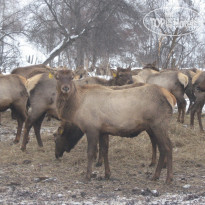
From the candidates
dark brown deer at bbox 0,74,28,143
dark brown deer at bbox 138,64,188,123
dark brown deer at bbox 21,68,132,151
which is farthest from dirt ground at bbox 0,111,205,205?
dark brown deer at bbox 138,64,188,123

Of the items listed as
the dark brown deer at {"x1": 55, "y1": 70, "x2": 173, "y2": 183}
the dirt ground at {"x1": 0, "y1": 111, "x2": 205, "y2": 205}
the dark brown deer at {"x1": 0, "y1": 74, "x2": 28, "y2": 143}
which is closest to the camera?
the dirt ground at {"x1": 0, "y1": 111, "x2": 205, "y2": 205}

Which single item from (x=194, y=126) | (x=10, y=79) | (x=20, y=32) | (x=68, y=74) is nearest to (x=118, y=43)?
(x=20, y=32)

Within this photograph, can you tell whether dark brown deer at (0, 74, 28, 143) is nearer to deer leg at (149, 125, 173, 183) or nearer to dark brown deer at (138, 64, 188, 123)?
deer leg at (149, 125, 173, 183)

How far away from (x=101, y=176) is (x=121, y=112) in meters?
1.23

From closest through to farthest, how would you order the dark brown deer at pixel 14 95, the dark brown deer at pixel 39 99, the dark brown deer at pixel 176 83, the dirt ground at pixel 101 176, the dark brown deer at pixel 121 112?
the dirt ground at pixel 101 176
the dark brown deer at pixel 121 112
the dark brown deer at pixel 39 99
the dark brown deer at pixel 14 95
the dark brown deer at pixel 176 83

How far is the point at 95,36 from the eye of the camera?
18.5m

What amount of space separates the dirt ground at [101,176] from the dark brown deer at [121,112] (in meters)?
0.35

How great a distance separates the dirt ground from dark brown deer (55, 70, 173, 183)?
1.16 feet

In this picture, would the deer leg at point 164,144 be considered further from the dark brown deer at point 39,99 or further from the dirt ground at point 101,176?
the dark brown deer at point 39,99

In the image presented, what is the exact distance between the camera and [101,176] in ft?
20.6

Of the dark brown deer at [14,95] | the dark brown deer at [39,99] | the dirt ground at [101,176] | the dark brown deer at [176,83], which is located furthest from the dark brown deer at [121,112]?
the dark brown deer at [176,83]

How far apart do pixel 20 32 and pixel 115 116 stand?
49.1 ft

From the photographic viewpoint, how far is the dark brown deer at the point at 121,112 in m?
5.82

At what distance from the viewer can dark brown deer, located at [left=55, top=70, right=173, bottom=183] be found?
19.1ft
